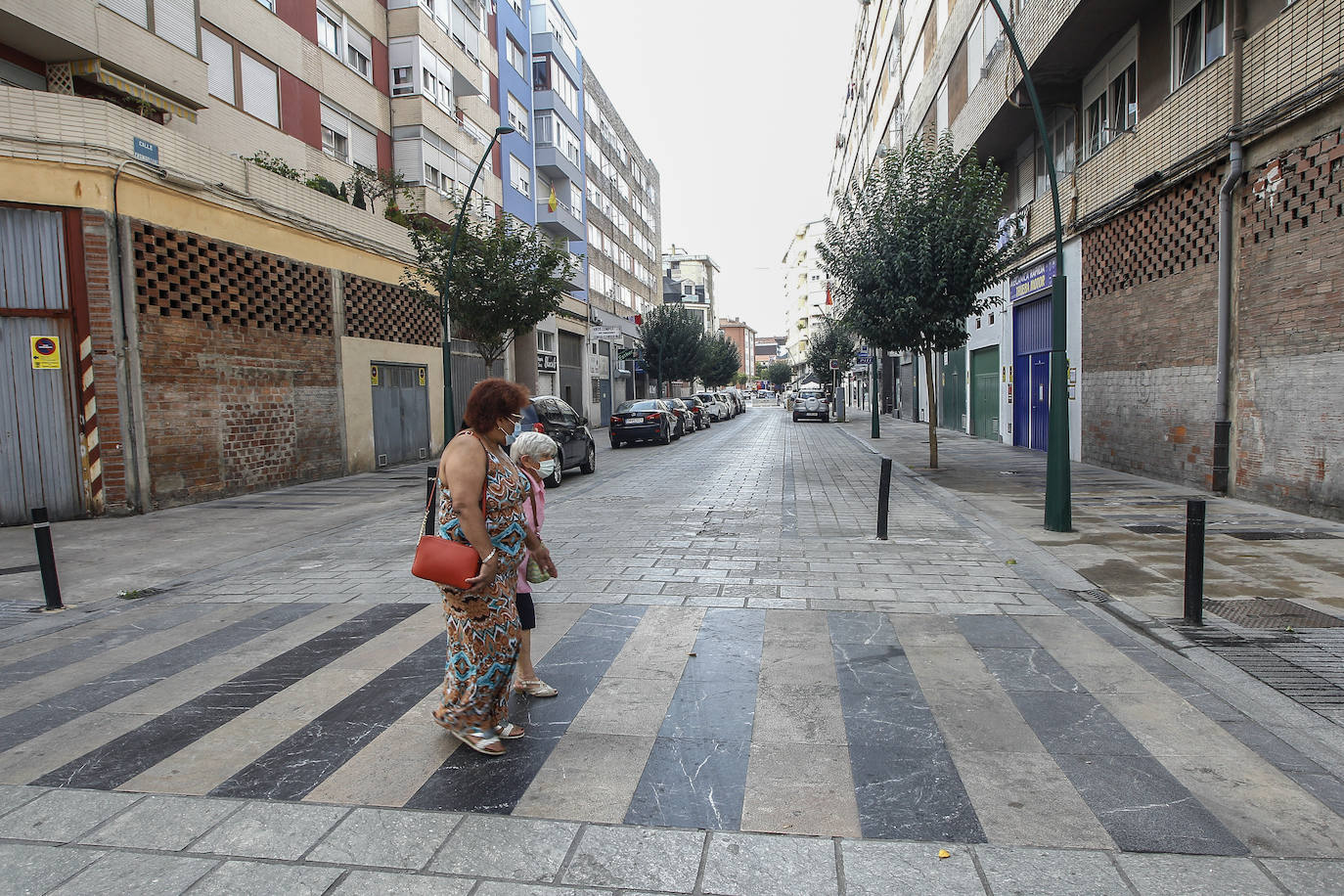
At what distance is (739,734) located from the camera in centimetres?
380

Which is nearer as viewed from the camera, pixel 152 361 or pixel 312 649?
pixel 312 649

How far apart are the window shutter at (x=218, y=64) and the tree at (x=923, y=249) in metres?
12.5

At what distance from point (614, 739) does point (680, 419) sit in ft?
91.4

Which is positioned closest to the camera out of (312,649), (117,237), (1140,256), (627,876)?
(627,876)

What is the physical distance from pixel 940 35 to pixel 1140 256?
15.1 metres

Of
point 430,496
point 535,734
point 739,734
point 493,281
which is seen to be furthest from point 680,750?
point 493,281

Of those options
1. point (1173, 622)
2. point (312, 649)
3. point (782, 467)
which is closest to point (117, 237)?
point (312, 649)

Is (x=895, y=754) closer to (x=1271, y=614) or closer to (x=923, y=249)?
(x=1271, y=614)

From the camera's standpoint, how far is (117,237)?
38.6ft

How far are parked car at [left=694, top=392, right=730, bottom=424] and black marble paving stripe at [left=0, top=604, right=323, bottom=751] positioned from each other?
35.6 meters

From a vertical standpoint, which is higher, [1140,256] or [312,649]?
[1140,256]

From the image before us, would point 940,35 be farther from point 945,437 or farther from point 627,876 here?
point 627,876

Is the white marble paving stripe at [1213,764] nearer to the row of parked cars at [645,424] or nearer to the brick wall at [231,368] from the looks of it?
the brick wall at [231,368]

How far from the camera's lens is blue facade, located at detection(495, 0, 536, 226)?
31.3 metres
